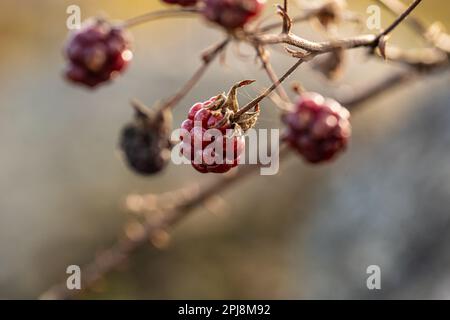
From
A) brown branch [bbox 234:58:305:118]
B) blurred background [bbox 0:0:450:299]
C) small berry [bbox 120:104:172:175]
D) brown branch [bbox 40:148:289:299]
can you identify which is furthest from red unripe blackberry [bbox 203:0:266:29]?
blurred background [bbox 0:0:450:299]

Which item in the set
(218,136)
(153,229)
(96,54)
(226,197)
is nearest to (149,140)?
(96,54)

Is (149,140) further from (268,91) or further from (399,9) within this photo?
(399,9)

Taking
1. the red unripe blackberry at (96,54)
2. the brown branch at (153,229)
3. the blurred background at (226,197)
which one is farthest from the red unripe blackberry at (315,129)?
A: the blurred background at (226,197)

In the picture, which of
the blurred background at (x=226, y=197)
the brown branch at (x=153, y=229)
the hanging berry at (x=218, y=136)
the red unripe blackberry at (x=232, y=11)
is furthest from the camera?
the blurred background at (x=226, y=197)

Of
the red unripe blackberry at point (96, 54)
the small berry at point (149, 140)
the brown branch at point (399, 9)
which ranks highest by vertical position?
the brown branch at point (399, 9)

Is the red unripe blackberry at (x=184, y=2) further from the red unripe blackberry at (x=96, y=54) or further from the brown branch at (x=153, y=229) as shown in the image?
the brown branch at (x=153, y=229)

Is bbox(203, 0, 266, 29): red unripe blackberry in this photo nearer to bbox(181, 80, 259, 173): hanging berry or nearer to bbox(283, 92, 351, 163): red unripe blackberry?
bbox(181, 80, 259, 173): hanging berry

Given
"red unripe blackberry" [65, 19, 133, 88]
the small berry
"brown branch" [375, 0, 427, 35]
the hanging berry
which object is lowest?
the hanging berry

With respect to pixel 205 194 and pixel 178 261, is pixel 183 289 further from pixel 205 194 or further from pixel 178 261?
pixel 205 194
